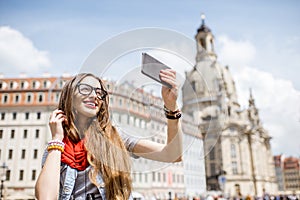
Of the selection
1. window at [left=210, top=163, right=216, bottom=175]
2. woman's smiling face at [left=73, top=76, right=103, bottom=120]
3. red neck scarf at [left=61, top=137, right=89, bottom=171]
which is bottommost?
red neck scarf at [left=61, top=137, right=89, bottom=171]

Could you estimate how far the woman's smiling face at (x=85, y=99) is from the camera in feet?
7.39

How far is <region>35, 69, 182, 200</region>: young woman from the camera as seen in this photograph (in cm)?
202

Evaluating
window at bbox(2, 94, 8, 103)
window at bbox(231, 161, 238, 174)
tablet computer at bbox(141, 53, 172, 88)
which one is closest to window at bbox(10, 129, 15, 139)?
window at bbox(2, 94, 8, 103)

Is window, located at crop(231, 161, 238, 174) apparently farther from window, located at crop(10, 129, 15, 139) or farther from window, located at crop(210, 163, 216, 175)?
window, located at crop(10, 129, 15, 139)

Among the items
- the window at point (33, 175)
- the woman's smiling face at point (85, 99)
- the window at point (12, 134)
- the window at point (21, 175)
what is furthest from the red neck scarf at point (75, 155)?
the window at point (12, 134)

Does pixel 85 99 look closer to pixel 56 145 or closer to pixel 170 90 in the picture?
pixel 56 145

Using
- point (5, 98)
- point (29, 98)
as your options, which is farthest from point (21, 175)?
point (5, 98)

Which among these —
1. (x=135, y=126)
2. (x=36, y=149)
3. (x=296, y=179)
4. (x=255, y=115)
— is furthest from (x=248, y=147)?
(x=135, y=126)

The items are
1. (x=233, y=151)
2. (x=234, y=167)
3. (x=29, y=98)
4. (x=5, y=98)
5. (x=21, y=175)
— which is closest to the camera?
(x=21, y=175)

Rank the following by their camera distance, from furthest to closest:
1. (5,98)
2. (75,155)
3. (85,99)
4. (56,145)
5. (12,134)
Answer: (5,98) < (12,134) < (85,99) < (75,155) < (56,145)

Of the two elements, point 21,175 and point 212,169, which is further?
point 212,169

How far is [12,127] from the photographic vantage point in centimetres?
4200

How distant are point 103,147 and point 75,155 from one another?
20cm

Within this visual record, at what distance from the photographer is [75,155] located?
7.00 feet
